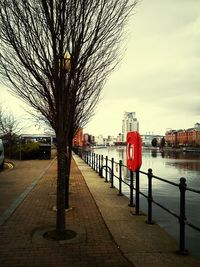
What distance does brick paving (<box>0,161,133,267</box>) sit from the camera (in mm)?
5457

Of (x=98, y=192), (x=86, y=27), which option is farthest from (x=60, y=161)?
(x=98, y=192)

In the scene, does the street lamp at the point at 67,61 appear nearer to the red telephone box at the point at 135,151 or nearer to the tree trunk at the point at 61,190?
the tree trunk at the point at 61,190

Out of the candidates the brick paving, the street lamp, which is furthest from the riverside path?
the street lamp

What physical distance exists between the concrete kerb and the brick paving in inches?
6.4

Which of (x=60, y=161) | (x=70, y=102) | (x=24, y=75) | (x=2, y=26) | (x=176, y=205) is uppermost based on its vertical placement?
(x=2, y=26)

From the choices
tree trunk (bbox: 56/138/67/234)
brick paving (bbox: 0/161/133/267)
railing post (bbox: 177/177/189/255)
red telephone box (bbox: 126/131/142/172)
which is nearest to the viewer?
brick paving (bbox: 0/161/133/267)

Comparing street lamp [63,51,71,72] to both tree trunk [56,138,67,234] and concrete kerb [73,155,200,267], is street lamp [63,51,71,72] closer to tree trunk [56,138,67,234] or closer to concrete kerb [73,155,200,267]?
tree trunk [56,138,67,234]

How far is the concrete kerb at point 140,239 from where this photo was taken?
551cm

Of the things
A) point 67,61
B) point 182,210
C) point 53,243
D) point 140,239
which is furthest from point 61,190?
point 67,61

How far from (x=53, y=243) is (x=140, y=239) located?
4.86ft

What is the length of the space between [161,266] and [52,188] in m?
8.88

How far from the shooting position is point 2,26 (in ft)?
22.3

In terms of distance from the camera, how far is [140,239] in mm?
6613

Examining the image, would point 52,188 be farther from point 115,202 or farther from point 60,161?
point 60,161
